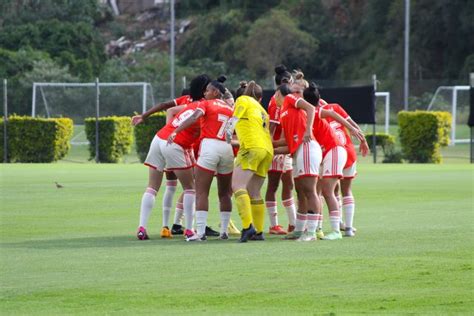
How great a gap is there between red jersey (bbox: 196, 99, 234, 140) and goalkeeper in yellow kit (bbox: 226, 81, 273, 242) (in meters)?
0.10

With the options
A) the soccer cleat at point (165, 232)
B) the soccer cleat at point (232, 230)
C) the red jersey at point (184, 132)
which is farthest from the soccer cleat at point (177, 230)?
the red jersey at point (184, 132)

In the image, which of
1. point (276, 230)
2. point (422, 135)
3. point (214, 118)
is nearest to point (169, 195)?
point (276, 230)

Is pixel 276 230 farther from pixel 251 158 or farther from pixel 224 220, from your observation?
pixel 251 158

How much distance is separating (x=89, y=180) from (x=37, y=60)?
34707 millimetres

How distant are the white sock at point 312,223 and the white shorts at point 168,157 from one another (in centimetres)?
164

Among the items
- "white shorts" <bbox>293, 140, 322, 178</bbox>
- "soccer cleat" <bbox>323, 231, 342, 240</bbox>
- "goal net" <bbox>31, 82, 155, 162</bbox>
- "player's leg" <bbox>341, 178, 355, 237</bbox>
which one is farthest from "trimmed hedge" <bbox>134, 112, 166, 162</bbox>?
"white shorts" <bbox>293, 140, 322, 178</bbox>

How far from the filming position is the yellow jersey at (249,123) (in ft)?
49.3

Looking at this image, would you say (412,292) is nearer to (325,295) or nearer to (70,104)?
(325,295)

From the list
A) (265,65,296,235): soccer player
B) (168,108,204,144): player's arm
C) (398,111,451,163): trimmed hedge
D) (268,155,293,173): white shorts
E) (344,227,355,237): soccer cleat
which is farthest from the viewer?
(398,111,451,163): trimmed hedge

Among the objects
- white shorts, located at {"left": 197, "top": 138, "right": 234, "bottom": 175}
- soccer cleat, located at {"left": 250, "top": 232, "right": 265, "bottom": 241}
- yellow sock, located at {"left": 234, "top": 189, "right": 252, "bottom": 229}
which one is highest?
white shorts, located at {"left": 197, "top": 138, "right": 234, "bottom": 175}

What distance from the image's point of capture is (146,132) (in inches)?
1580

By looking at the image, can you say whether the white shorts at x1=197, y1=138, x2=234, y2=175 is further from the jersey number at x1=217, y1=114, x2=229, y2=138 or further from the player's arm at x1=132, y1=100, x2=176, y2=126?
the player's arm at x1=132, y1=100, x2=176, y2=126

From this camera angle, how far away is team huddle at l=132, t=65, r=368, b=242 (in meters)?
15.0

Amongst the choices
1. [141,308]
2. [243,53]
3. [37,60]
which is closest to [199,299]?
[141,308]
